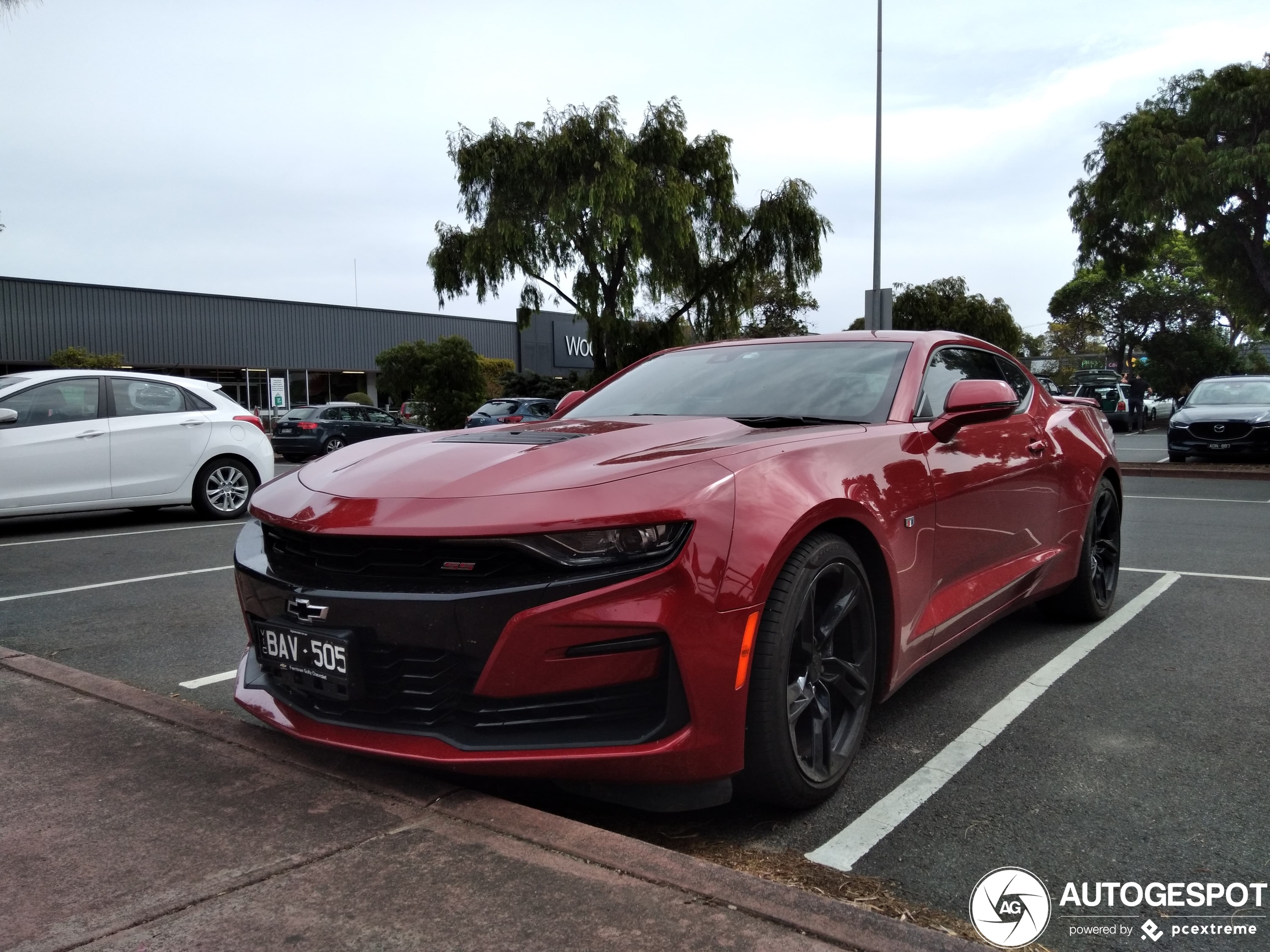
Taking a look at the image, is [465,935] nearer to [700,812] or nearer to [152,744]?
[700,812]

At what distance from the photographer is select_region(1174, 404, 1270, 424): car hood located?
1573 cm

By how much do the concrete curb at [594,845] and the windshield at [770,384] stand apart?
1.57m

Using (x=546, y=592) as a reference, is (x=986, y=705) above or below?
below

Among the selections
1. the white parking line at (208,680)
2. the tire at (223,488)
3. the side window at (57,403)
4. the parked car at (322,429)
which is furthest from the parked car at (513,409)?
the white parking line at (208,680)

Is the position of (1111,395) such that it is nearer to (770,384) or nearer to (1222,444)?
(1222,444)

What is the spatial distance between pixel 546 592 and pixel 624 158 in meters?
22.4

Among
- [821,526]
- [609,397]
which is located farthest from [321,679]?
[609,397]

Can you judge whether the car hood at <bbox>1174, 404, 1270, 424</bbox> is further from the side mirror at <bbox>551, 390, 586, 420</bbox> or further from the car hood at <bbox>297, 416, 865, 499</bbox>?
the car hood at <bbox>297, 416, 865, 499</bbox>

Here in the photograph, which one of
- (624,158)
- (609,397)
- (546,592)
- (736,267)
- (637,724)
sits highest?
(624,158)

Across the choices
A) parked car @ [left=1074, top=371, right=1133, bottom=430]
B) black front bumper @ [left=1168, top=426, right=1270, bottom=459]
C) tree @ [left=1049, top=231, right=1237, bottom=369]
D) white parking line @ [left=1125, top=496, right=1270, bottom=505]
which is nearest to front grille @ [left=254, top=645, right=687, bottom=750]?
white parking line @ [left=1125, top=496, right=1270, bottom=505]

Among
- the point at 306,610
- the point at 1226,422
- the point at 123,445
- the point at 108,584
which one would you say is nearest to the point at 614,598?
the point at 306,610

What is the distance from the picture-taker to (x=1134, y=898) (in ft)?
7.64

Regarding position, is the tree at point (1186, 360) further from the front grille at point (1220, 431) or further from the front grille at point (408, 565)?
the front grille at point (408, 565)

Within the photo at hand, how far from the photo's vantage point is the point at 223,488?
9.99 meters
